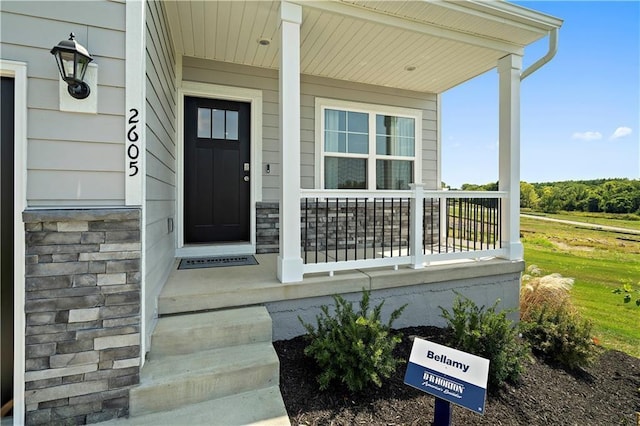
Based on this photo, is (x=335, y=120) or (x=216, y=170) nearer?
(x=216, y=170)

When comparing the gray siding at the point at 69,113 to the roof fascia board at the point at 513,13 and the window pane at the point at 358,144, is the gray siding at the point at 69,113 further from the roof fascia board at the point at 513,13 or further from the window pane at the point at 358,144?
the window pane at the point at 358,144

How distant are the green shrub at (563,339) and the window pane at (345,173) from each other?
269 cm

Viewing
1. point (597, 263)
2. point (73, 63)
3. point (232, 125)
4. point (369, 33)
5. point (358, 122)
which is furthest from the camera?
point (597, 263)

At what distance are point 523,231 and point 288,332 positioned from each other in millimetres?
10779

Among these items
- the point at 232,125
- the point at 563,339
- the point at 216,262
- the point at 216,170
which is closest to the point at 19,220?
the point at 216,262

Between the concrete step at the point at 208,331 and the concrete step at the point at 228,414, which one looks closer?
the concrete step at the point at 228,414

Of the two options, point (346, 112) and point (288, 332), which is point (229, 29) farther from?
point (288, 332)

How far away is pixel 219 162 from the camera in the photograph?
12.7ft

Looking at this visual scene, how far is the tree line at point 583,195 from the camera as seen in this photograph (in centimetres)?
965

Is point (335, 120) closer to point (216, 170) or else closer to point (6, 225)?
point (216, 170)

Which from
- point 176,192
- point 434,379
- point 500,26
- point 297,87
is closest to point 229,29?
point 297,87

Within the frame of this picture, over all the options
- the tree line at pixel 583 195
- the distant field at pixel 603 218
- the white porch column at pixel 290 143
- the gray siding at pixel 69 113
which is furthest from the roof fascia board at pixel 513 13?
the distant field at pixel 603 218

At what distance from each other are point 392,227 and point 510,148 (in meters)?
1.65

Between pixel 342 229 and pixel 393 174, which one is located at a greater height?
pixel 393 174
